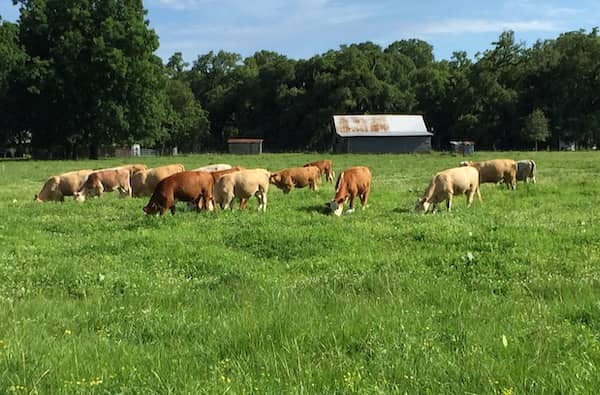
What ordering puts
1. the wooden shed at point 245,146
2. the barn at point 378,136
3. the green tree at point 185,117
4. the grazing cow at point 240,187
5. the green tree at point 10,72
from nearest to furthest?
the grazing cow at point 240,187 < the green tree at point 10,72 < the barn at point 378,136 < the wooden shed at point 245,146 < the green tree at point 185,117

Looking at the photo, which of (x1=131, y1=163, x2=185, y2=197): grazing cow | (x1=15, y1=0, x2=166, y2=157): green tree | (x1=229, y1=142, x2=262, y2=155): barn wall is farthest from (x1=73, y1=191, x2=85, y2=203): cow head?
(x1=229, y1=142, x2=262, y2=155): barn wall

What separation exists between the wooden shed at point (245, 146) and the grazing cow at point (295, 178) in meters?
58.1

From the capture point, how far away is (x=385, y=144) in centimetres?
7706

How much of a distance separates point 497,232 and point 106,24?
58506 millimetres

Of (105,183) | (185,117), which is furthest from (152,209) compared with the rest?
(185,117)

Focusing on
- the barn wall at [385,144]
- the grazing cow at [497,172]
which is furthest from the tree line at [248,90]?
the grazing cow at [497,172]

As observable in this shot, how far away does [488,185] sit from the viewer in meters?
24.0

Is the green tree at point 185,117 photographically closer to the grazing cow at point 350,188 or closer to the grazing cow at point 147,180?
the grazing cow at point 147,180

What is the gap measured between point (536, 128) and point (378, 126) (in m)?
20.2

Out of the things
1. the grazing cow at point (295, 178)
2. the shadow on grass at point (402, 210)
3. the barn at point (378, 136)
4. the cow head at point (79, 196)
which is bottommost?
the cow head at point (79, 196)

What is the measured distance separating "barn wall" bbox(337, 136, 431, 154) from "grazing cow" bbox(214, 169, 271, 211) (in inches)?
2364

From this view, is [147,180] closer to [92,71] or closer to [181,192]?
[181,192]

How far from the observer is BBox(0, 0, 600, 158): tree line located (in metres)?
62.2

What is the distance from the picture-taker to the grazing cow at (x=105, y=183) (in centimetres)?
2211
